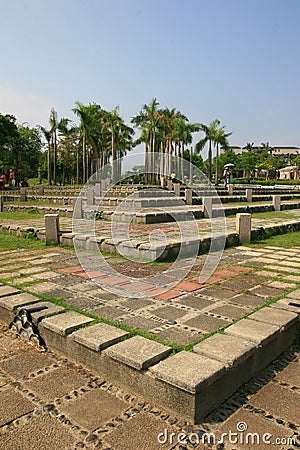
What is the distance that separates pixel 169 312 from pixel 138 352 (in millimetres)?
1190

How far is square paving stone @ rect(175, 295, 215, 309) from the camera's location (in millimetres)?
4066

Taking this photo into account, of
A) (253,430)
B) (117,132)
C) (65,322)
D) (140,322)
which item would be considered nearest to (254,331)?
(253,430)

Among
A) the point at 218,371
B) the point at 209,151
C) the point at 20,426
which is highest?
the point at 209,151

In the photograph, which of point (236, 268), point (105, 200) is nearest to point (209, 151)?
point (105, 200)

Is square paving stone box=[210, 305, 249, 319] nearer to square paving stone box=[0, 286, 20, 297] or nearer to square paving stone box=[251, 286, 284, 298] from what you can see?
square paving stone box=[251, 286, 284, 298]

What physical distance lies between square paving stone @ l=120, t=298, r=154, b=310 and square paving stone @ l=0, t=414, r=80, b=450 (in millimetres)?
1816

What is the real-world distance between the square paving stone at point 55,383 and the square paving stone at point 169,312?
114 cm

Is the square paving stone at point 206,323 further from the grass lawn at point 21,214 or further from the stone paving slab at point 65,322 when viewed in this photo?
the grass lawn at point 21,214

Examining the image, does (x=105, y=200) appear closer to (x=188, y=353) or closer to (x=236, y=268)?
(x=236, y=268)

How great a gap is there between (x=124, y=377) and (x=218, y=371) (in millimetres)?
648

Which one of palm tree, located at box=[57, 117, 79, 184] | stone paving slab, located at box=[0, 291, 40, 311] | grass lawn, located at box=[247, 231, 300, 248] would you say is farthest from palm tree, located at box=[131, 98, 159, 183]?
stone paving slab, located at box=[0, 291, 40, 311]

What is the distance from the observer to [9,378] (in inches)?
109

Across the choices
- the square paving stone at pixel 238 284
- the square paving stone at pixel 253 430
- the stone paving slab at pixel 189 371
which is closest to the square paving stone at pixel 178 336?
the stone paving slab at pixel 189 371

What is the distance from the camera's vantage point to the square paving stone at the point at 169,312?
3.74 meters
